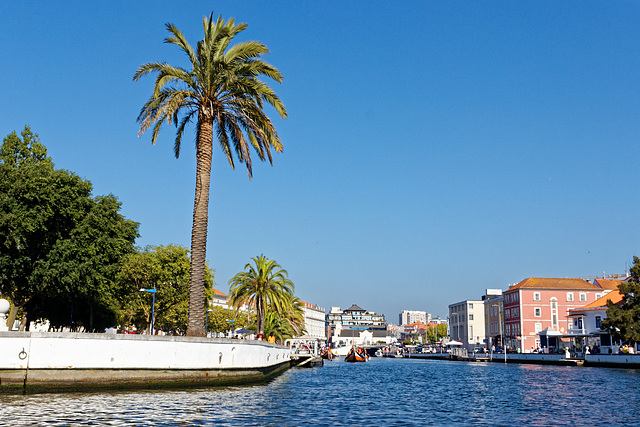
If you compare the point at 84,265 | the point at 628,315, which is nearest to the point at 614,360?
the point at 628,315

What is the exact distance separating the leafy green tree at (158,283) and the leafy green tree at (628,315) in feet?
150

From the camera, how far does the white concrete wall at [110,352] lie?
997 inches

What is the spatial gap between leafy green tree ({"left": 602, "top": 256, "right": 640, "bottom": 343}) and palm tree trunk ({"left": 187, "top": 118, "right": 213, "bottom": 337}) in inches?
2058

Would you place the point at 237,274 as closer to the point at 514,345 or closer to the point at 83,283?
the point at 83,283

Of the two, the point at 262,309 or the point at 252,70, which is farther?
the point at 262,309

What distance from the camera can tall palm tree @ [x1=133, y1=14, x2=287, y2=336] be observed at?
31672mm

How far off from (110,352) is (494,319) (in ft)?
410

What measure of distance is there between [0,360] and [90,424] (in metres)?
9.44

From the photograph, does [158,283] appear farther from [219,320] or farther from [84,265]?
[219,320]

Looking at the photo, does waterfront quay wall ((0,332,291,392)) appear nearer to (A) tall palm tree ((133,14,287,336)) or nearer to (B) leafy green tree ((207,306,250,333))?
(A) tall palm tree ((133,14,287,336))

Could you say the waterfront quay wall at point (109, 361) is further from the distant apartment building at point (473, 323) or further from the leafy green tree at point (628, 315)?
the distant apartment building at point (473, 323)

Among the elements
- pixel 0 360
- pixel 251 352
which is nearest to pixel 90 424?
pixel 0 360

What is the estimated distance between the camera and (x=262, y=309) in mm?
Answer: 69062

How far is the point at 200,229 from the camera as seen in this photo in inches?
1256
